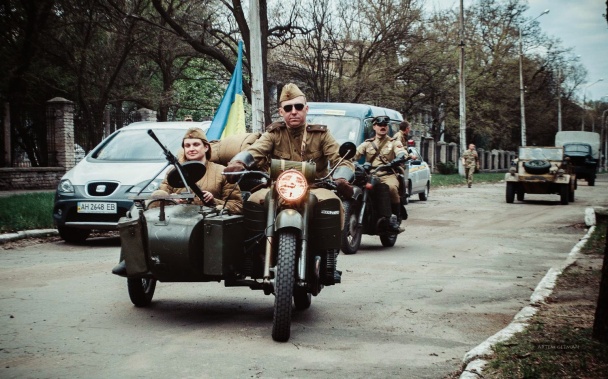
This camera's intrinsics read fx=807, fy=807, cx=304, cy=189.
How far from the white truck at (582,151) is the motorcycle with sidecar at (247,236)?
33.9 m

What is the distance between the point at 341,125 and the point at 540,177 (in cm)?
1021

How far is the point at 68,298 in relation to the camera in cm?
763

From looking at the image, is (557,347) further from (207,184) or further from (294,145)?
(207,184)

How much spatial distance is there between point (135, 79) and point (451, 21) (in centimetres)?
2319

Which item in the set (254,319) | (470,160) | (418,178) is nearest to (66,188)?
(254,319)

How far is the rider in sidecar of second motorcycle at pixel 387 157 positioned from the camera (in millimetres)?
11961

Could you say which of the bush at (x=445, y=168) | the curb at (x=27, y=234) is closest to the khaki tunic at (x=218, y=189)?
the curb at (x=27, y=234)

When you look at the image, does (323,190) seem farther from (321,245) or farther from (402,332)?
(402,332)

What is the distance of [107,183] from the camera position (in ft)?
39.9

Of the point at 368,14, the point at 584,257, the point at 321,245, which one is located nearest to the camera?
the point at 321,245

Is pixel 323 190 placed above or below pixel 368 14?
below

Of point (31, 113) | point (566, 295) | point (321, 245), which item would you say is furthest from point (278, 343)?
point (31, 113)

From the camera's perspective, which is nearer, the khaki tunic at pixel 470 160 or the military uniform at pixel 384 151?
the military uniform at pixel 384 151

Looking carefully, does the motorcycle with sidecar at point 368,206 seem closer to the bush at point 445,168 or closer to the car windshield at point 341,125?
the car windshield at point 341,125
